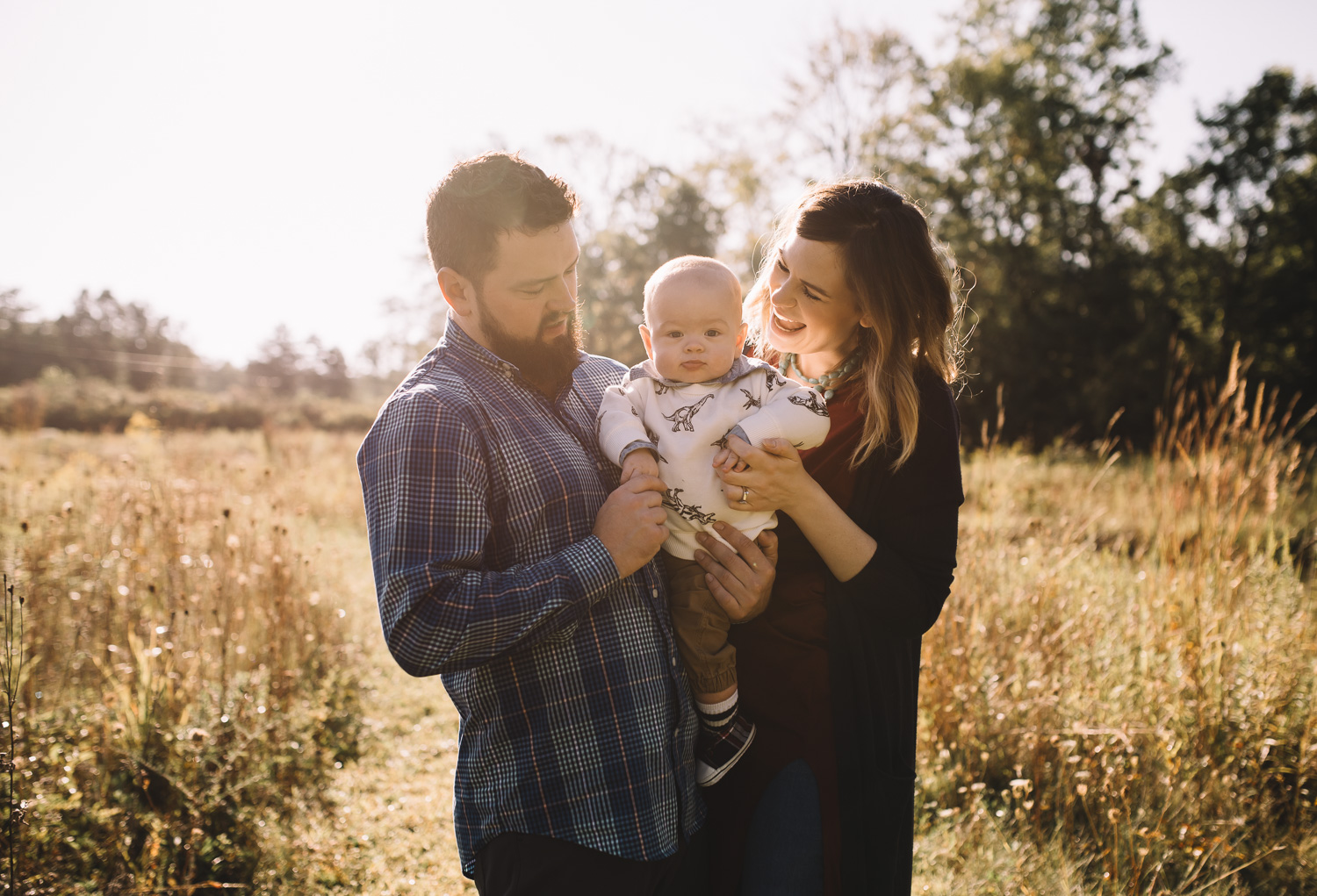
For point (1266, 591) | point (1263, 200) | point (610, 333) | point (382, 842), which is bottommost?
point (382, 842)

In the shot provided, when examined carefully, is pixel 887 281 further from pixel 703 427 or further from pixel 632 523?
pixel 632 523

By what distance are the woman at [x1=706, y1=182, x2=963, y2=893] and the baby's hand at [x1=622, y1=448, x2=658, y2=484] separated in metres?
0.18

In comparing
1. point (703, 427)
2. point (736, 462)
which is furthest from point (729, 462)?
point (703, 427)

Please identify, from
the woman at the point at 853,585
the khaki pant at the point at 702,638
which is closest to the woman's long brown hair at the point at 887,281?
the woman at the point at 853,585

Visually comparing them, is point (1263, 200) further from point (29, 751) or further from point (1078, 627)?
point (29, 751)

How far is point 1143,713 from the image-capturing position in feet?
11.2

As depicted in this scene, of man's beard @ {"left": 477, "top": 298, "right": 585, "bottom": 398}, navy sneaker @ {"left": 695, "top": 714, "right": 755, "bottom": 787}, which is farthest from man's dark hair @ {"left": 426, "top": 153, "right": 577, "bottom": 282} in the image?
navy sneaker @ {"left": 695, "top": 714, "right": 755, "bottom": 787}

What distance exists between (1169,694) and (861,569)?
272cm

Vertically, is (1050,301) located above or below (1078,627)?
above

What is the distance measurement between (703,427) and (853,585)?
552 millimetres

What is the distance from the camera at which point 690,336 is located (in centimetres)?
199

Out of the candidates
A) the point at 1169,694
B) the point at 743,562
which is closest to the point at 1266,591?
the point at 1169,694

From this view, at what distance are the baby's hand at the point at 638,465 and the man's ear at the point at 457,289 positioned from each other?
56 cm

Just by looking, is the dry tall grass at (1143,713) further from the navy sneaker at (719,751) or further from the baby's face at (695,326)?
the baby's face at (695,326)
